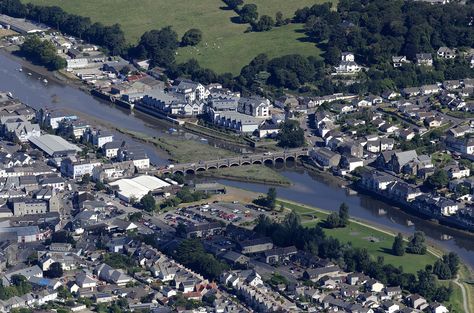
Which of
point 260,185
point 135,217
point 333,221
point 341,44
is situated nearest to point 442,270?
point 333,221

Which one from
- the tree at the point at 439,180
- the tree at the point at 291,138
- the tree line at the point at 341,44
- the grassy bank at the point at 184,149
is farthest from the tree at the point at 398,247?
the tree line at the point at 341,44

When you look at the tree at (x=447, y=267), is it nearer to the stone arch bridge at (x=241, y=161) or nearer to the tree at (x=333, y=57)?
the stone arch bridge at (x=241, y=161)

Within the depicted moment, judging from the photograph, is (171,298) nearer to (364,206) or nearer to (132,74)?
(364,206)

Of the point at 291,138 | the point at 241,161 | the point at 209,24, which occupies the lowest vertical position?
the point at 241,161

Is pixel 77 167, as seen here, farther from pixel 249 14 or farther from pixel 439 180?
pixel 249 14

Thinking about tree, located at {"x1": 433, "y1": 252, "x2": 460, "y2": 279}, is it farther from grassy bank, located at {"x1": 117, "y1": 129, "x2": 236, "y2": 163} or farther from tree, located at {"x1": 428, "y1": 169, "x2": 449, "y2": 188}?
grassy bank, located at {"x1": 117, "y1": 129, "x2": 236, "y2": 163}

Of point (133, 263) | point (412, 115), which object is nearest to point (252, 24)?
point (412, 115)
